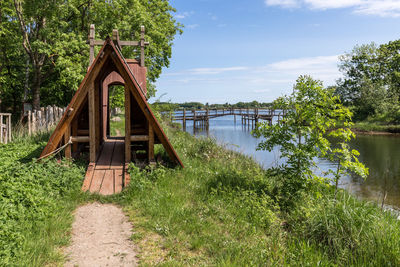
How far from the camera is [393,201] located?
10539mm

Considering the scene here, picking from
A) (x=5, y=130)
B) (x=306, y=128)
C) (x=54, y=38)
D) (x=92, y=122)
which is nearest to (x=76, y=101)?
(x=92, y=122)

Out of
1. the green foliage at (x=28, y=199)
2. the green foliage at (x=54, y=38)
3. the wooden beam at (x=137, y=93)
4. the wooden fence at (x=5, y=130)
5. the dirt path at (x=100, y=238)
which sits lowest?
the dirt path at (x=100, y=238)

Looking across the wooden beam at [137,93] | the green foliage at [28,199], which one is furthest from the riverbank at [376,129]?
the green foliage at [28,199]

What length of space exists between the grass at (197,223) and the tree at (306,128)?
1.53 ft

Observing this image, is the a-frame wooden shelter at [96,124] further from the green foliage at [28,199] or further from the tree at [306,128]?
the tree at [306,128]

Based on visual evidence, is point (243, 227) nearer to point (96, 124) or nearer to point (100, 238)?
point (100, 238)

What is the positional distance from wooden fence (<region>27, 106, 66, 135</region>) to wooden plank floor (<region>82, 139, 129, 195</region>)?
5.84m

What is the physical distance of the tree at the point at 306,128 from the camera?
5902mm

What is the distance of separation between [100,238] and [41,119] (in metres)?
10.6

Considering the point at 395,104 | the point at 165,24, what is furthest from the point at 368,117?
the point at 165,24

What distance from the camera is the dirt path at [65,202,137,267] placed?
380cm

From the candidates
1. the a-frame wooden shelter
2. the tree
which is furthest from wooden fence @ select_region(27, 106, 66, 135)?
the tree

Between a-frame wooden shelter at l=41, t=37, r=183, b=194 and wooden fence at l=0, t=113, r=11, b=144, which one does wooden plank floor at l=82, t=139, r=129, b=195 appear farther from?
wooden fence at l=0, t=113, r=11, b=144

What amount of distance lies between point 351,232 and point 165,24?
23452 millimetres
